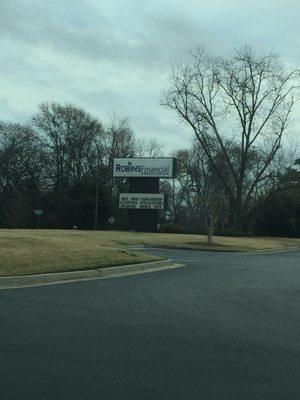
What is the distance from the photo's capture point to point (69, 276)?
49.2ft

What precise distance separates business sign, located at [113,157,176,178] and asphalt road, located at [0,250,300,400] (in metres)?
45.5

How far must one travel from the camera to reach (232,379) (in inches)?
233

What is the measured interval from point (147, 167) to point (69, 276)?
146ft

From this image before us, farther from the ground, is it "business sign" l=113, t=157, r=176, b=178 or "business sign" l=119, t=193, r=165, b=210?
"business sign" l=113, t=157, r=176, b=178

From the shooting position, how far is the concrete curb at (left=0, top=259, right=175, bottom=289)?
13.6 meters

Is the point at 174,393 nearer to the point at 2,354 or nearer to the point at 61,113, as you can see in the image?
the point at 2,354

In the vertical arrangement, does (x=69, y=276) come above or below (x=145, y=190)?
below

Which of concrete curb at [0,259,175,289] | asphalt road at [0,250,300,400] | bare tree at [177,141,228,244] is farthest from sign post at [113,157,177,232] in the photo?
asphalt road at [0,250,300,400]

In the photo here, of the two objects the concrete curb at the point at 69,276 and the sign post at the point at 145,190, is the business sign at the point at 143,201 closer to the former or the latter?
the sign post at the point at 145,190

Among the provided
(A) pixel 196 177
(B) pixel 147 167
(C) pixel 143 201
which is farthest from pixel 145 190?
(A) pixel 196 177

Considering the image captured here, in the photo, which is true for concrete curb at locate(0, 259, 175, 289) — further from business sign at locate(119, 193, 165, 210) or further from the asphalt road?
business sign at locate(119, 193, 165, 210)

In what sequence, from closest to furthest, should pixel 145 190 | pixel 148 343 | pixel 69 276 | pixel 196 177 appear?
pixel 148 343 < pixel 69 276 < pixel 145 190 < pixel 196 177

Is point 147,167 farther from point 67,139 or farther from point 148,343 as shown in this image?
point 148,343

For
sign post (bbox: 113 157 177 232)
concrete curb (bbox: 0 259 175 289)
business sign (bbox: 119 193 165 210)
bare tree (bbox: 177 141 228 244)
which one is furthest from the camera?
bare tree (bbox: 177 141 228 244)
